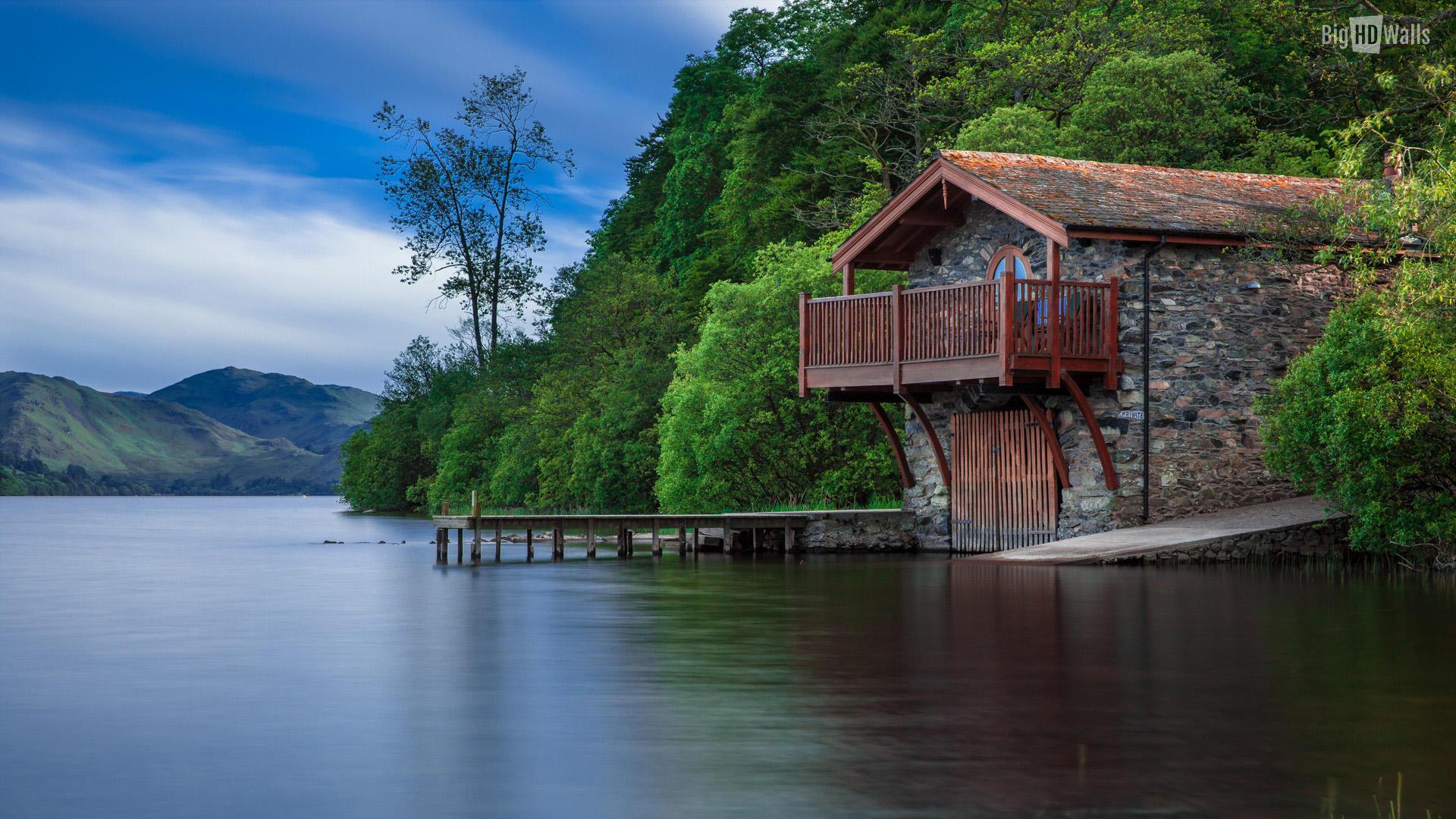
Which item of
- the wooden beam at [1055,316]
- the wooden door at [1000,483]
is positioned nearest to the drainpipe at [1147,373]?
the wooden beam at [1055,316]

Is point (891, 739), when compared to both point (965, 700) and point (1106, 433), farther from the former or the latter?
point (1106, 433)

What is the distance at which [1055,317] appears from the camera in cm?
2206

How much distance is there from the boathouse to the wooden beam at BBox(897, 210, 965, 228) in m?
0.16

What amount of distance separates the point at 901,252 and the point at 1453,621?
14.4 meters

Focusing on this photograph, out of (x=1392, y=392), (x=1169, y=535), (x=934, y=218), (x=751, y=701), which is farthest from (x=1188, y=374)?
(x=751, y=701)

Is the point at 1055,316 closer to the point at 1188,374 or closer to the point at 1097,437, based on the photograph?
→ the point at 1097,437

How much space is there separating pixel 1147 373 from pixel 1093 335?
3.42 feet

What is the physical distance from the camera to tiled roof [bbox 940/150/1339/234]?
22625mm

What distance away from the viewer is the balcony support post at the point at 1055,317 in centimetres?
2198

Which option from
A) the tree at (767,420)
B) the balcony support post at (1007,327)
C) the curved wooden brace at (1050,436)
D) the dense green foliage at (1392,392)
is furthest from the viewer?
the tree at (767,420)

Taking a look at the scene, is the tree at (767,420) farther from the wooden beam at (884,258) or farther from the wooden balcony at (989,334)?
the wooden balcony at (989,334)

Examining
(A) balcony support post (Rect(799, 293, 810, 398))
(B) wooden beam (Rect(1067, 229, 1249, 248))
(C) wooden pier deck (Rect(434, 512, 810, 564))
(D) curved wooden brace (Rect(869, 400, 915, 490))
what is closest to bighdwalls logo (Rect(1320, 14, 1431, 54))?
(B) wooden beam (Rect(1067, 229, 1249, 248))

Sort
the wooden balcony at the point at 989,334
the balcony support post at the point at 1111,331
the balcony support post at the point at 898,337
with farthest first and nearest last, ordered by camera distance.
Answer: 1. the balcony support post at the point at 898,337
2. the balcony support post at the point at 1111,331
3. the wooden balcony at the point at 989,334

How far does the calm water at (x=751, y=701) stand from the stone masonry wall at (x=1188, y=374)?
3.75 meters
